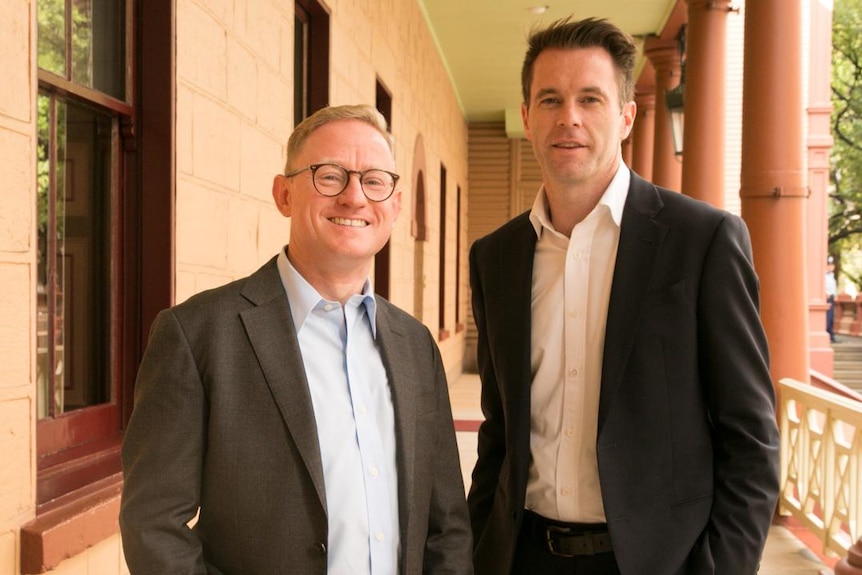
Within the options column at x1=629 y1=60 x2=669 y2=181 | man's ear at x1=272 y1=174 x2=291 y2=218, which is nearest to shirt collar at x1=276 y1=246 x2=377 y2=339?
man's ear at x1=272 y1=174 x2=291 y2=218

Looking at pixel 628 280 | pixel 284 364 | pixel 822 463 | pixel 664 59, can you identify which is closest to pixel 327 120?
pixel 284 364

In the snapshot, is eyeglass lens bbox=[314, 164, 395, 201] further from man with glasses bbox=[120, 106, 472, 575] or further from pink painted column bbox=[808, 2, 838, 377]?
pink painted column bbox=[808, 2, 838, 377]

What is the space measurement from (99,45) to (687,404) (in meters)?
1.92

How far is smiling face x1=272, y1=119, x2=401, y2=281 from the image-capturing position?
1.62 m

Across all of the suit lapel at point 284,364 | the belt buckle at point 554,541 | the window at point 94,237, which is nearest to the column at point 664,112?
the window at point 94,237

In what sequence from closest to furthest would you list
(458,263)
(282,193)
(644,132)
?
(282,193)
(644,132)
(458,263)

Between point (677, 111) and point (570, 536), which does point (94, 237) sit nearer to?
point (570, 536)

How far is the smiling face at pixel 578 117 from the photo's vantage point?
1.99 meters

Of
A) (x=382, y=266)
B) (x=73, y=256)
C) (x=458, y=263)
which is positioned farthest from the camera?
(x=458, y=263)

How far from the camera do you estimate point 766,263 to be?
5277mm

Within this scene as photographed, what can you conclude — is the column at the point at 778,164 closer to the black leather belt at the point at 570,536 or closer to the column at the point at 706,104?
the column at the point at 706,104

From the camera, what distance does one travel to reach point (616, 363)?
6.31ft

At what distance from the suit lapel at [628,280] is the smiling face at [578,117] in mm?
128

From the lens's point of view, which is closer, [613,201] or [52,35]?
[613,201]
